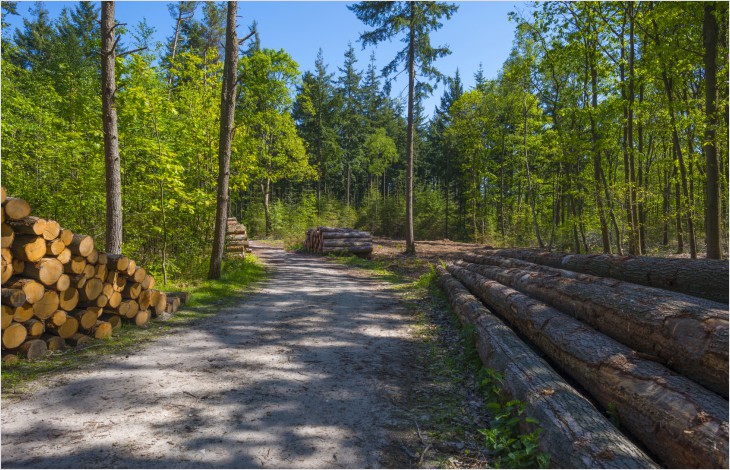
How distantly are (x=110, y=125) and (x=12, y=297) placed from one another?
14.8ft

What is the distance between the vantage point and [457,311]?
24.2 feet

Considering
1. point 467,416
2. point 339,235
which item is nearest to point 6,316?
point 467,416

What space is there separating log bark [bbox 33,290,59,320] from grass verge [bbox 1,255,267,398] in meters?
0.54

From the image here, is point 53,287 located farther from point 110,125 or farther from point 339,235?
point 339,235

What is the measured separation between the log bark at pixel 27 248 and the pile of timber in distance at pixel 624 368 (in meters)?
5.71

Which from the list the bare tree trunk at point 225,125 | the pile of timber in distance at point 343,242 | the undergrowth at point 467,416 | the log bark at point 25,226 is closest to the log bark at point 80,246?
the log bark at point 25,226

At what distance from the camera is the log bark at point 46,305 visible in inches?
185

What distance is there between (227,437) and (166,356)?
7.95 ft

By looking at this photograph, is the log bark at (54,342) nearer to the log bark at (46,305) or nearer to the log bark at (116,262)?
the log bark at (46,305)

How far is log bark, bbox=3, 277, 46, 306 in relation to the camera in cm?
442

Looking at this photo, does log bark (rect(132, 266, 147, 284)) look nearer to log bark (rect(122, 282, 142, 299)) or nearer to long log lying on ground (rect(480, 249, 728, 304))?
log bark (rect(122, 282, 142, 299))

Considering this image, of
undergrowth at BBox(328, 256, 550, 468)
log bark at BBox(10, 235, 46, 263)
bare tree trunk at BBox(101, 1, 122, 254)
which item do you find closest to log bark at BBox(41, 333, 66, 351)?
log bark at BBox(10, 235, 46, 263)

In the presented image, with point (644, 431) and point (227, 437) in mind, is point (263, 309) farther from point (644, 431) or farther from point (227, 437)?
point (644, 431)

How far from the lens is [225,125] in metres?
10.6
